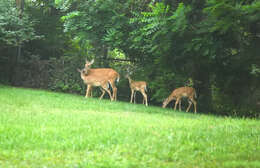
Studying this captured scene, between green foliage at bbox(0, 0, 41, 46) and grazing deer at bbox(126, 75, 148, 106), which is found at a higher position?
green foliage at bbox(0, 0, 41, 46)

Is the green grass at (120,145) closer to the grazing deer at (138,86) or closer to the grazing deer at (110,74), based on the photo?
the grazing deer at (138,86)

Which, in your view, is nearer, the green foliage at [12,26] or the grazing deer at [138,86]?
the grazing deer at [138,86]

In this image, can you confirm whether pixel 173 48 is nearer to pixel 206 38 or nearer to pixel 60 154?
pixel 206 38

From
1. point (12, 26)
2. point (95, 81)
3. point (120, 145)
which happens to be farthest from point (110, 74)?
point (120, 145)

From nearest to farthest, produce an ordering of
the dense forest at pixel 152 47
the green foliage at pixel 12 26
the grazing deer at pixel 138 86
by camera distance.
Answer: the dense forest at pixel 152 47 → the grazing deer at pixel 138 86 → the green foliage at pixel 12 26

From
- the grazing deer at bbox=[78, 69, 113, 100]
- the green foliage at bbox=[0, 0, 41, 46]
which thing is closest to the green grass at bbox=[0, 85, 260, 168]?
the grazing deer at bbox=[78, 69, 113, 100]

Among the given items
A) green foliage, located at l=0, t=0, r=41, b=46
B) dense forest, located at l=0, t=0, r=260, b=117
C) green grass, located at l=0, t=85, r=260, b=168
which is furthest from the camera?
green foliage, located at l=0, t=0, r=41, b=46

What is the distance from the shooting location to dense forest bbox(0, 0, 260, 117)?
9602 millimetres

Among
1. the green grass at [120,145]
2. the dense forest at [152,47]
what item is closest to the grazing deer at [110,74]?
the dense forest at [152,47]

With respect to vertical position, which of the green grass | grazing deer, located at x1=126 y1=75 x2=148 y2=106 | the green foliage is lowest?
the green grass

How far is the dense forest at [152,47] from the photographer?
960 centimetres

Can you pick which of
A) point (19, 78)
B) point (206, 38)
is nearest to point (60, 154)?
point (206, 38)

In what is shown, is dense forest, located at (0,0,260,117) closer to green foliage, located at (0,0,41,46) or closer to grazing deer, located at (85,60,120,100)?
green foliage, located at (0,0,41,46)

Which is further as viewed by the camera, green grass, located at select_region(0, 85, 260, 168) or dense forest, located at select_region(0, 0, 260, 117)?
dense forest, located at select_region(0, 0, 260, 117)
